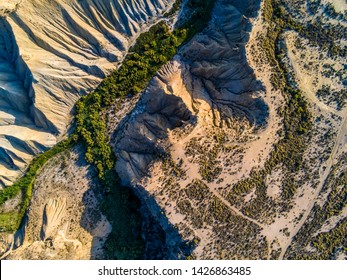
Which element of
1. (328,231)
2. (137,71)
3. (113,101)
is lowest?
(328,231)

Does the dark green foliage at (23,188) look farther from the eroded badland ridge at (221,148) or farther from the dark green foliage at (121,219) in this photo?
the dark green foliage at (121,219)

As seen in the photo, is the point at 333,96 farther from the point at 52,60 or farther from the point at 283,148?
the point at 52,60

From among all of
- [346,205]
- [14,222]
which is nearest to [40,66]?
[14,222]

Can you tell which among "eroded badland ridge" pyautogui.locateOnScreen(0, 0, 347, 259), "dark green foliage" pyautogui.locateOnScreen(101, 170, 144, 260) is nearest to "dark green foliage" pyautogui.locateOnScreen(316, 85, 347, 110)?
"eroded badland ridge" pyautogui.locateOnScreen(0, 0, 347, 259)

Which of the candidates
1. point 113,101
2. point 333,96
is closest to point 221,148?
point 333,96

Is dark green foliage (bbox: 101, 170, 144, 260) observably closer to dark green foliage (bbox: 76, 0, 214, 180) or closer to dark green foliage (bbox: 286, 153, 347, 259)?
dark green foliage (bbox: 76, 0, 214, 180)

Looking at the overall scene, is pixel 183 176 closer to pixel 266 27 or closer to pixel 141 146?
pixel 141 146
